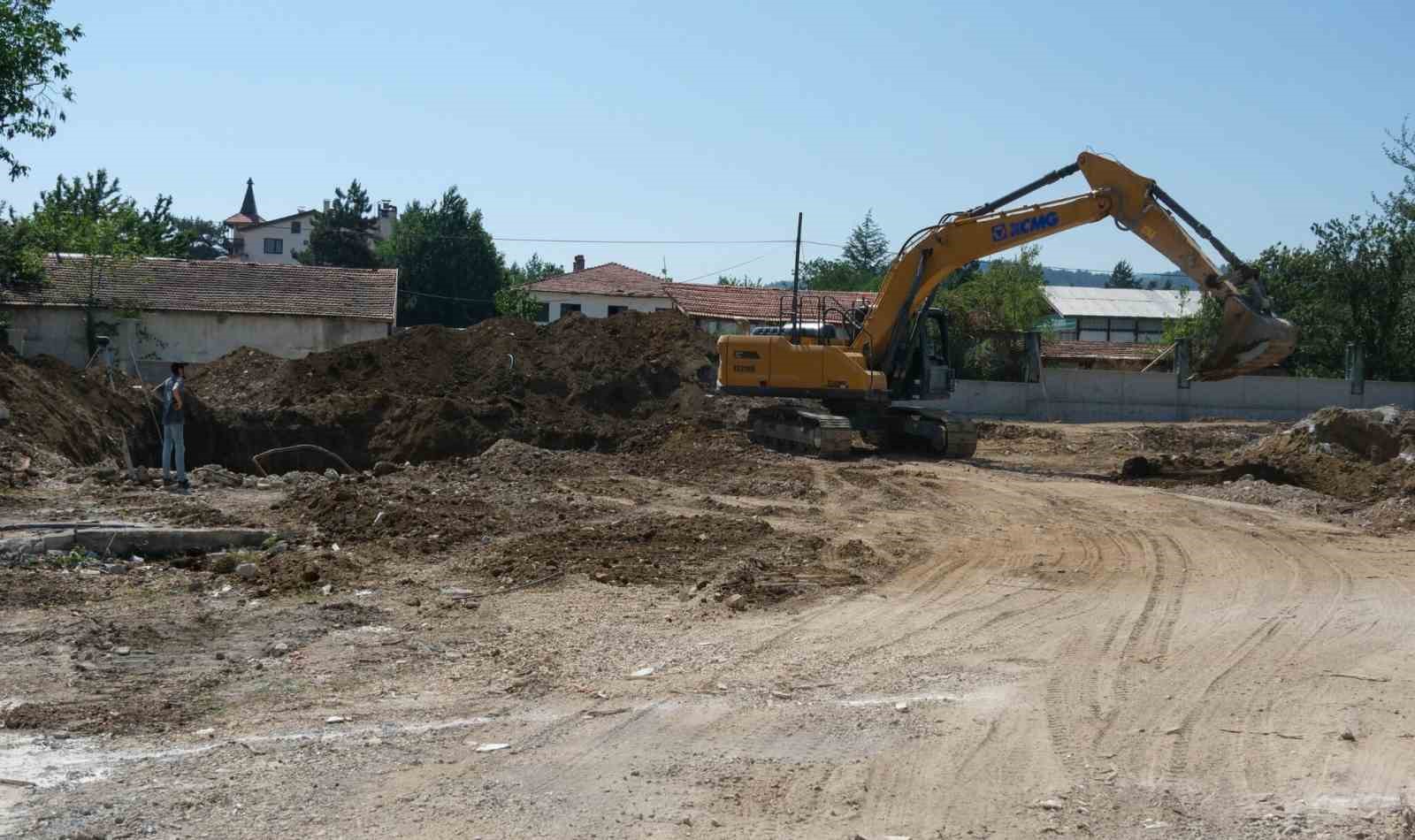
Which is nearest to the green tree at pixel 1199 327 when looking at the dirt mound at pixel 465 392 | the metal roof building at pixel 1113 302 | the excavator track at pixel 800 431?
the metal roof building at pixel 1113 302

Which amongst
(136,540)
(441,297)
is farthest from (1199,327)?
(136,540)

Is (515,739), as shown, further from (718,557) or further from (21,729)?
(718,557)

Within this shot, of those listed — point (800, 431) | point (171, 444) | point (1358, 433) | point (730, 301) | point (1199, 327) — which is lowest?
point (171, 444)

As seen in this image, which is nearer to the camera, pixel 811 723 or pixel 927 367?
pixel 811 723

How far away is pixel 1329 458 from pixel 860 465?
21.9 feet

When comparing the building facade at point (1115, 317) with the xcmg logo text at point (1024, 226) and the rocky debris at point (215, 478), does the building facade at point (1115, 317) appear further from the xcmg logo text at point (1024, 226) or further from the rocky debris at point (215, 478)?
the rocky debris at point (215, 478)

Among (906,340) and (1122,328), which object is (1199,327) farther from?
(906,340)

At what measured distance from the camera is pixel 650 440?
23.1m

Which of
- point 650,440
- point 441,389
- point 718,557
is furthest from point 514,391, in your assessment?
point 718,557

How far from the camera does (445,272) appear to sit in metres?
64.9

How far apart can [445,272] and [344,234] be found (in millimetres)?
5826

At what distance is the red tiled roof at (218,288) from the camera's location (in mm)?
37344

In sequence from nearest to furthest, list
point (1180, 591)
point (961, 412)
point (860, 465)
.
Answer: point (1180, 591)
point (860, 465)
point (961, 412)

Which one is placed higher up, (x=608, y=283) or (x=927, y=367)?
(x=608, y=283)
